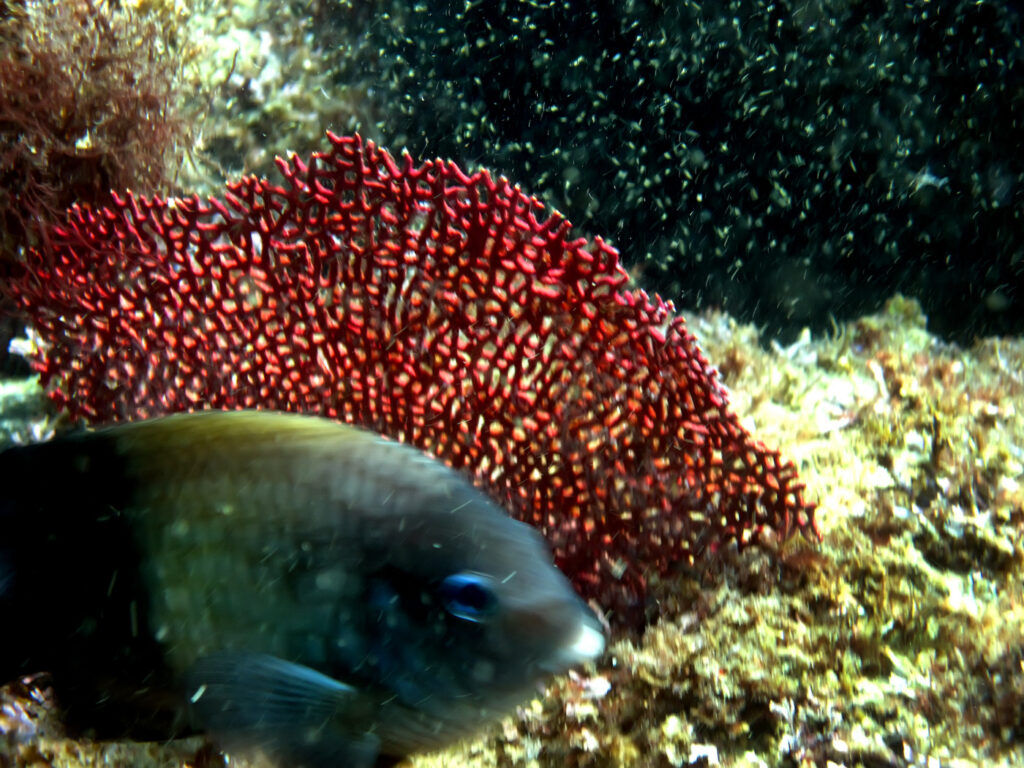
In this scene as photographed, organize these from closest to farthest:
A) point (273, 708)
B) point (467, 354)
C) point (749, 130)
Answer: point (273, 708), point (467, 354), point (749, 130)

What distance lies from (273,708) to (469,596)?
1.52 ft

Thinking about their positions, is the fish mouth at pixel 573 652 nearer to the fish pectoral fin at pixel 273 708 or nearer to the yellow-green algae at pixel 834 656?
the fish pectoral fin at pixel 273 708

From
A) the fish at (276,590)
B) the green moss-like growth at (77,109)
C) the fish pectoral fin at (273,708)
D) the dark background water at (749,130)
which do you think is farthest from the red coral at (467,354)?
the dark background water at (749,130)

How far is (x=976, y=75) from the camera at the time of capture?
18.7 feet

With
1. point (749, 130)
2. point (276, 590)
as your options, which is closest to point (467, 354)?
point (276, 590)

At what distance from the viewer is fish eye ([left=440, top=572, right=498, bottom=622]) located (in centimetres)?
149

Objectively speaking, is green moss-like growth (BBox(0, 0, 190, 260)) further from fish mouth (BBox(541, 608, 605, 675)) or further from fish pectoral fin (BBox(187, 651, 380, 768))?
fish mouth (BBox(541, 608, 605, 675))

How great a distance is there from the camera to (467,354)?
341 centimetres

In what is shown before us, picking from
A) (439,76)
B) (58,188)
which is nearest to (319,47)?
(439,76)

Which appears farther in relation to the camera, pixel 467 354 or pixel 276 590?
pixel 467 354

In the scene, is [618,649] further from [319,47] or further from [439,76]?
[319,47]

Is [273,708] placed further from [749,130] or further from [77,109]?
[749,130]

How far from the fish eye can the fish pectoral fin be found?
29 centimetres

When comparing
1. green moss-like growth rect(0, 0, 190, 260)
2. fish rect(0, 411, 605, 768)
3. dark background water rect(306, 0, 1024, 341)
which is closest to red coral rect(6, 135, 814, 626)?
green moss-like growth rect(0, 0, 190, 260)
